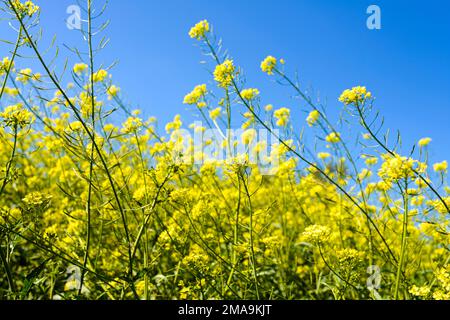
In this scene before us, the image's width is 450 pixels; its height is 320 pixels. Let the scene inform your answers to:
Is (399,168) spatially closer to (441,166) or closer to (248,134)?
(248,134)

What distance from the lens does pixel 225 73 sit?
108 inches

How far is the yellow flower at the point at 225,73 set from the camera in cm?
273

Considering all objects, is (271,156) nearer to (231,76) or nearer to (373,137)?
(231,76)

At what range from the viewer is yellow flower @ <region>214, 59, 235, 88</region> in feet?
8.95

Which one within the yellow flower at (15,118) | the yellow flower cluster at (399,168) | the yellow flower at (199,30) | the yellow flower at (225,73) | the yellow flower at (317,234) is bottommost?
the yellow flower at (317,234)

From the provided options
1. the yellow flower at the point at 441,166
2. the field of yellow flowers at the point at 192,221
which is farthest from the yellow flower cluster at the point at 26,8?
the yellow flower at the point at 441,166

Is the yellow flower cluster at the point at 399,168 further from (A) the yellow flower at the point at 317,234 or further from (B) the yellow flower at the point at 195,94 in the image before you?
(B) the yellow flower at the point at 195,94

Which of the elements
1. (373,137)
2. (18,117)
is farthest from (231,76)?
(18,117)

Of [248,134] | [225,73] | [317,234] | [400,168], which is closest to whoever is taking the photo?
[400,168]

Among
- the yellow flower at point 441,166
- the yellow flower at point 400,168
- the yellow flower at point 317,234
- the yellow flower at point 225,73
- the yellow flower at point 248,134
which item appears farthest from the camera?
the yellow flower at point 441,166

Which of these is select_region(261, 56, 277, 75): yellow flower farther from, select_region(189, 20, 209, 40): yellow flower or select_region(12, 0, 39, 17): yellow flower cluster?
select_region(12, 0, 39, 17): yellow flower cluster

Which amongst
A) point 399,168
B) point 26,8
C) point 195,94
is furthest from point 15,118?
point 399,168

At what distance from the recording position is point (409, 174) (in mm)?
1964
